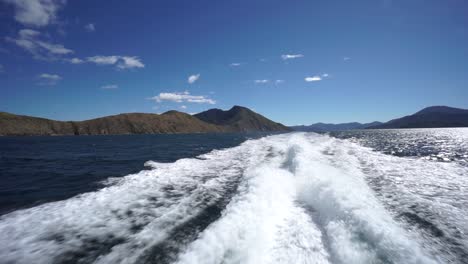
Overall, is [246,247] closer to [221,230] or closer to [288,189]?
[221,230]

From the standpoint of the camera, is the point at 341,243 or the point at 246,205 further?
the point at 246,205

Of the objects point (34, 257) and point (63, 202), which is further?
point (63, 202)

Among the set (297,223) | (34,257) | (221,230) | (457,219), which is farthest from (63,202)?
(457,219)

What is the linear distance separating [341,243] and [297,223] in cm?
148

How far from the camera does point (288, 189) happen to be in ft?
31.0

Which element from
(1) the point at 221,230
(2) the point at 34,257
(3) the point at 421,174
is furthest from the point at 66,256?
(3) the point at 421,174

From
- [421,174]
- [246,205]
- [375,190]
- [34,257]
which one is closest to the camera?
[34,257]

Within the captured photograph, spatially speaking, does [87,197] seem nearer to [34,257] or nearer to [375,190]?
[34,257]

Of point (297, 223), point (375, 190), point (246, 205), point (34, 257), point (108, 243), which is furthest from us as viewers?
point (375, 190)

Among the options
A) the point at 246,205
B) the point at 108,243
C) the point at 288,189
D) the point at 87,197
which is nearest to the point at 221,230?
the point at 246,205

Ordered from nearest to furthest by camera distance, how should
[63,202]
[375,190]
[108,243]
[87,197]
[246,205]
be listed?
1. [108,243]
2. [246,205]
3. [63,202]
4. [87,197]
5. [375,190]

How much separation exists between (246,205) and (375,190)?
5.74 m

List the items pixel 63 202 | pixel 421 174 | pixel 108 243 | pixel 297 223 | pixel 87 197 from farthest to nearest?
pixel 421 174 → pixel 87 197 → pixel 63 202 → pixel 297 223 → pixel 108 243

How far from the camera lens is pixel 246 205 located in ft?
23.8
